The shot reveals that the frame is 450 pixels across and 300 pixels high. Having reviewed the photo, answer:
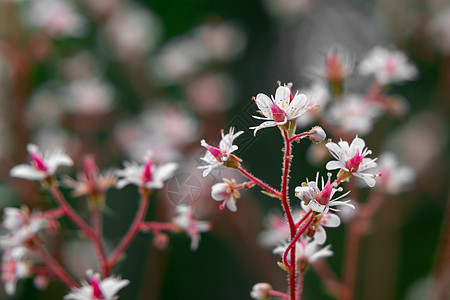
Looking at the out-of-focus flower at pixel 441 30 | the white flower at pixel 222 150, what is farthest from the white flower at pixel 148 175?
the out-of-focus flower at pixel 441 30

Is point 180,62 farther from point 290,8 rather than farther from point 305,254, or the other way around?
point 305,254

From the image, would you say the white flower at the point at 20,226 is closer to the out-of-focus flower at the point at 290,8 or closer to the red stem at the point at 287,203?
the red stem at the point at 287,203

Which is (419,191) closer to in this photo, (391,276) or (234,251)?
(391,276)

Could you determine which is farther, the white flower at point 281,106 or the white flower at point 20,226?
the white flower at point 20,226

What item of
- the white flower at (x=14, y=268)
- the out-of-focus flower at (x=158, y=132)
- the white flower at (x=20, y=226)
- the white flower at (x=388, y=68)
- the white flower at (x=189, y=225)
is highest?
the out-of-focus flower at (x=158, y=132)

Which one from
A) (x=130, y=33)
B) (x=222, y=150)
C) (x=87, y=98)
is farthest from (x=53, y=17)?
(x=222, y=150)

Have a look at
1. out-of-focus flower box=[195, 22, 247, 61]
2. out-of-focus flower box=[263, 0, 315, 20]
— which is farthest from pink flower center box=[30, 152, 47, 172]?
out-of-focus flower box=[263, 0, 315, 20]
